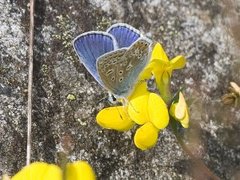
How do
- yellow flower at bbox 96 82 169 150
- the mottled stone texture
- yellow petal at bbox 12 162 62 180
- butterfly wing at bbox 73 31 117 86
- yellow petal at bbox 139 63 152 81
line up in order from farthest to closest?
the mottled stone texture → yellow petal at bbox 139 63 152 81 → yellow flower at bbox 96 82 169 150 → butterfly wing at bbox 73 31 117 86 → yellow petal at bbox 12 162 62 180

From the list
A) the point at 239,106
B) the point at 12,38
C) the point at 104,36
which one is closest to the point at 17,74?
the point at 12,38

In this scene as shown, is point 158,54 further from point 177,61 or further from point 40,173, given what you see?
point 40,173

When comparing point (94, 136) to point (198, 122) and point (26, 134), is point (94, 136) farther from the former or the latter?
point (198, 122)

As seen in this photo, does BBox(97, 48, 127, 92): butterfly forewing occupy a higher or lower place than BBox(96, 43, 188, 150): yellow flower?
higher

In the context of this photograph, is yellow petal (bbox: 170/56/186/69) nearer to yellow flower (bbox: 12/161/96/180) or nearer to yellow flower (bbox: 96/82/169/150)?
yellow flower (bbox: 96/82/169/150)

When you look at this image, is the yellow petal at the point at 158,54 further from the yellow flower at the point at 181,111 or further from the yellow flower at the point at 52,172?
the yellow flower at the point at 52,172

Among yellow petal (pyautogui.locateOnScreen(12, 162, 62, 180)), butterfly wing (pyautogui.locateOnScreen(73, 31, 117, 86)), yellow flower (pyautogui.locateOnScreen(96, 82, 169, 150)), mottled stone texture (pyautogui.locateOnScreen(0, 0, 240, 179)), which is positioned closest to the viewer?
yellow petal (pyautogui.locateOnScreen(12, 162, 62, 180))

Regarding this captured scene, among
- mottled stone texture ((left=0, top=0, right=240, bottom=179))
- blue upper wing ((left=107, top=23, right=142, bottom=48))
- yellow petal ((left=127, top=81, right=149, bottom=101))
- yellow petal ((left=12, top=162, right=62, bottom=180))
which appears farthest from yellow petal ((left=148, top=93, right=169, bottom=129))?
yellow petal ((left=12, top=162, right=62, bottom=180))


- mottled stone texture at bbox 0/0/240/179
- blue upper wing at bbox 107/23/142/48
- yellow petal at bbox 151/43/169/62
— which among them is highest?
blue upper wing at bbox 107/23/142/48
